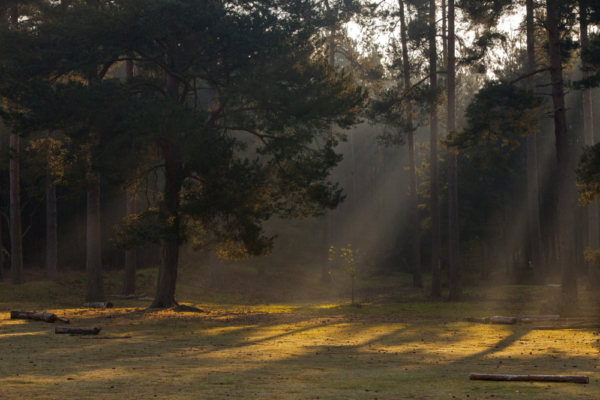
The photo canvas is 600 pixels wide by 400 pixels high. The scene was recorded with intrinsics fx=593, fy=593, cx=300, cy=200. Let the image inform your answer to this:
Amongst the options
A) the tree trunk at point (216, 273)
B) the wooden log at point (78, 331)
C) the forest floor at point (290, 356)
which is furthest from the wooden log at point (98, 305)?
the tree trunk at point (216, 273)

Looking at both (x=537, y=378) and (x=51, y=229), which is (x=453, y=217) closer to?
(x=537, y=378)

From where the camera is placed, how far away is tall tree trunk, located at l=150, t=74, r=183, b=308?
19578 millimetres

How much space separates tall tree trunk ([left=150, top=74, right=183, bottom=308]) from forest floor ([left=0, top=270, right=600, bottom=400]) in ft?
4.51

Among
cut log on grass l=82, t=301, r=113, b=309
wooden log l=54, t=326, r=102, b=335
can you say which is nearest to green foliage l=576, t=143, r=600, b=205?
wooden log l=54, t=326, r=102, b=335

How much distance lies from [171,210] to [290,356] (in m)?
10.7

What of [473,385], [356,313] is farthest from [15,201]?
[473,385]

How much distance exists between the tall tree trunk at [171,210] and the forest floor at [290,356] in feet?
4.51

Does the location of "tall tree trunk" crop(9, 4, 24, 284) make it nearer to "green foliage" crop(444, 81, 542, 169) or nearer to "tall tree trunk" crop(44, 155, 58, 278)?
"tall tree trunk" crop(44, 155, 58, 278)

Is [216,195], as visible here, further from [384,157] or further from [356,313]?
[384,157]

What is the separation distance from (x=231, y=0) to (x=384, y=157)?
1801 inches

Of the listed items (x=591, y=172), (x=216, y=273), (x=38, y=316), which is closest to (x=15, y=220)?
(x=216, y=273)

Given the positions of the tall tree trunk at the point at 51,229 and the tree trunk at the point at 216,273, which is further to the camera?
the tree trunk at the point at 216,273

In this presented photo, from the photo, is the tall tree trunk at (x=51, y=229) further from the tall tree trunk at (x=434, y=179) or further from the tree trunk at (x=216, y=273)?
the tall tree trunk at (x=434, y=179)

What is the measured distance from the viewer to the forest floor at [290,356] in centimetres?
695
